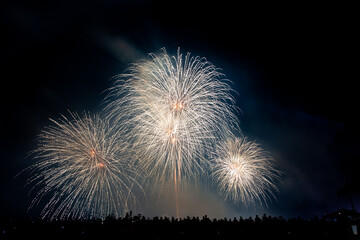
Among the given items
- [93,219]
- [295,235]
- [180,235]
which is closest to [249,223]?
[295,235]

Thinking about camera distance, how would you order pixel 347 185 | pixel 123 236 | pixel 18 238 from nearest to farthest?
1. pixel 18 238
2. pixel 123 236
3. pixel 347 185

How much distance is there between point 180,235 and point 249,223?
372cm

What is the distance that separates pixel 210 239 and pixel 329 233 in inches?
249

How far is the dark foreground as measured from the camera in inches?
415

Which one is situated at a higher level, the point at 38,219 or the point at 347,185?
the point at 347,185

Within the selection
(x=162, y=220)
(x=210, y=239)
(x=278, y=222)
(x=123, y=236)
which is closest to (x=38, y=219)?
(x=123, y=236)

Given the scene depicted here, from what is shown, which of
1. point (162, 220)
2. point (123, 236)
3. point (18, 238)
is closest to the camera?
point (18, 238)

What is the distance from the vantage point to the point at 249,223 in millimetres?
12031

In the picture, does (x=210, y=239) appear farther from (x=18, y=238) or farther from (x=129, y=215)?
(x=18, y=238)

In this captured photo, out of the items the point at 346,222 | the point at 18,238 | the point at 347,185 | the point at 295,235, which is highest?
the point at 347,185

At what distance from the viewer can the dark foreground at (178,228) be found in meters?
10.5

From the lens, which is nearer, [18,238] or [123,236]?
[18,238]

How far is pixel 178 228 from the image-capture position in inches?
451

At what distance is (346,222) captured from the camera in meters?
12.2
